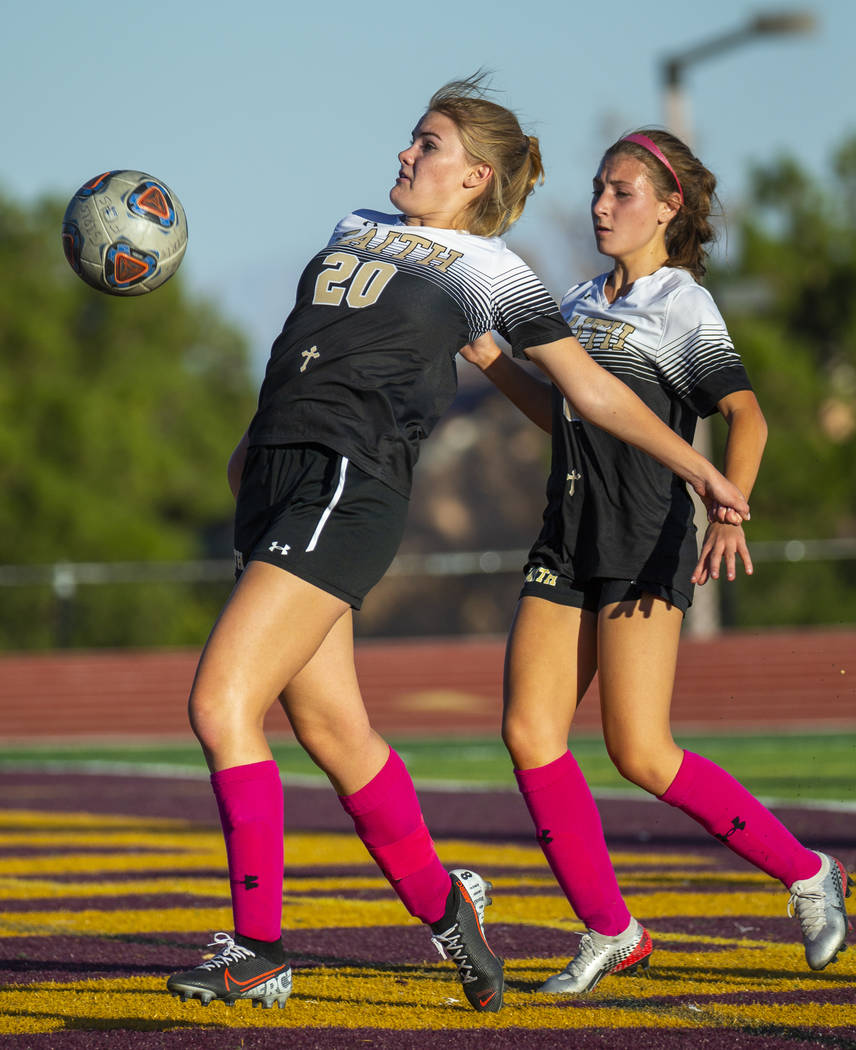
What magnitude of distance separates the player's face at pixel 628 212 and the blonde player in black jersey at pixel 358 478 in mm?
471

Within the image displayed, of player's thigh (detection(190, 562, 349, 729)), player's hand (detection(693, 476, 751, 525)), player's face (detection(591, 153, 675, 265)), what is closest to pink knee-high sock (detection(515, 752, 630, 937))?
player's hand (detection(693, 476, 751, 525))

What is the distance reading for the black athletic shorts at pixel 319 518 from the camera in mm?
3457

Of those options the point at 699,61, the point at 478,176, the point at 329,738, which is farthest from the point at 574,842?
the point at 699,61

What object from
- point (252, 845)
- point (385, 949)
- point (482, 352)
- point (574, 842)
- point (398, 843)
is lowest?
point (385, 949)

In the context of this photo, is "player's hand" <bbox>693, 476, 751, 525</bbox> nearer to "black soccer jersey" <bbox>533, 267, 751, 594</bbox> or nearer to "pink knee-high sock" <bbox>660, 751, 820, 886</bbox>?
"black soccer jersey" <bbox>533, 267, 751, 594</bbox>

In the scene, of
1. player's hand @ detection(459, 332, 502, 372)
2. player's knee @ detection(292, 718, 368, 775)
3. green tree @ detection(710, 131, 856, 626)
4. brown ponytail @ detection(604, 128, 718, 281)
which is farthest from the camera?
green tree @ detection(710, 131, 856, 626)

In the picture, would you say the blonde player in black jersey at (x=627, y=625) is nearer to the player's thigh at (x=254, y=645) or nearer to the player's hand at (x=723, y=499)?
the player's hand at (x=723, y=499)

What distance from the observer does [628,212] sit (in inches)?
172

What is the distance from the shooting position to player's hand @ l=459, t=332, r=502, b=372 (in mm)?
4281

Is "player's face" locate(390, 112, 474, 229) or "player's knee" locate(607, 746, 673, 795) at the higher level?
"player's face" locate(390, 112, 474, 229)

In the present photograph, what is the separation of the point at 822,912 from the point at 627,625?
910mm

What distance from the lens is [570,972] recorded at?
393 centimetres

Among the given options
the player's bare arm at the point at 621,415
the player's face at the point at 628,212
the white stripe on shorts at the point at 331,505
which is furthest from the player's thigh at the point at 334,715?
the player's face at the point at 628,212

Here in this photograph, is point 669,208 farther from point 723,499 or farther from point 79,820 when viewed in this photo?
point 79,820
